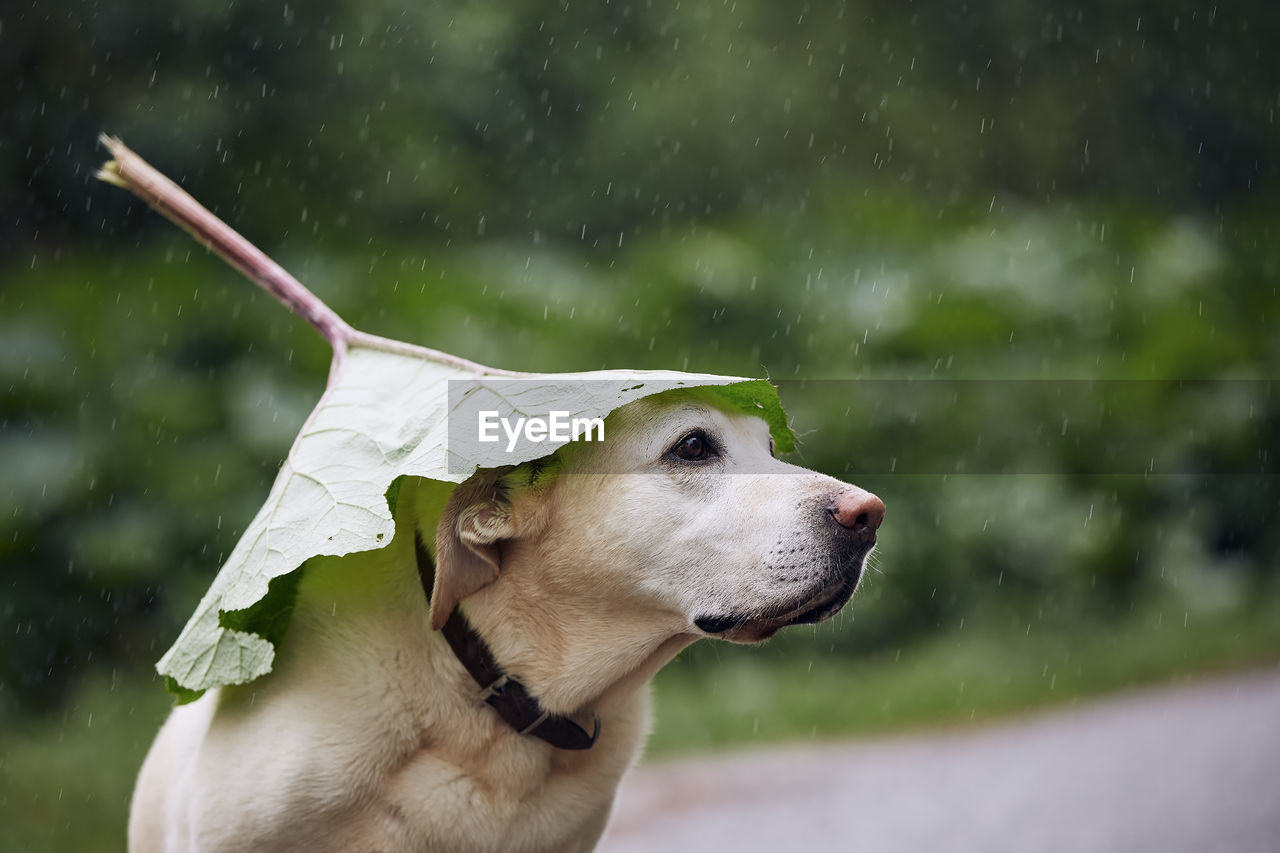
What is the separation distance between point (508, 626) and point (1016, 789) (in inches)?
125

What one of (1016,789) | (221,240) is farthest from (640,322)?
(221,240)

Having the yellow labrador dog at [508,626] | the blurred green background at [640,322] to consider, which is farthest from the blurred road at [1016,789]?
the yellow labrador dog at [508,626]

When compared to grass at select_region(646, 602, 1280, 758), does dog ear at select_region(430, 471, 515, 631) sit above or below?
above

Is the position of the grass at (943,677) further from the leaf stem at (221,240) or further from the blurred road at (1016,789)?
the leaf stem at (221,240)

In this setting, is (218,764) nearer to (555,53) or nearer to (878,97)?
(555,53)

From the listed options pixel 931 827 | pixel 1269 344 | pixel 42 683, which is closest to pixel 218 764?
pixel 931 827

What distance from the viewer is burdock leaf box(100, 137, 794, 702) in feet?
6.66

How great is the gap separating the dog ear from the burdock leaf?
0.12 metres

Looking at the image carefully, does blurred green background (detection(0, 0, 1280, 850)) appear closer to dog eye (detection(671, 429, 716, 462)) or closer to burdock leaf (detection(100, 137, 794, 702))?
burdock leaf (detection(100, 137, 794, 702))

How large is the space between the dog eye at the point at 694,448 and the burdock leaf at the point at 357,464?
11 centimetres

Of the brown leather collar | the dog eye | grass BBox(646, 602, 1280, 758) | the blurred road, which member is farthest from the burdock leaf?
grass BBox(646, 602, 1280, 758)

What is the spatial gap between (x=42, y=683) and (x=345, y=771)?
13.1ft

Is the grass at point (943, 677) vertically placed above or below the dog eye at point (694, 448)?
below

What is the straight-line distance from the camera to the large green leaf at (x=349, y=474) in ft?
6.65
